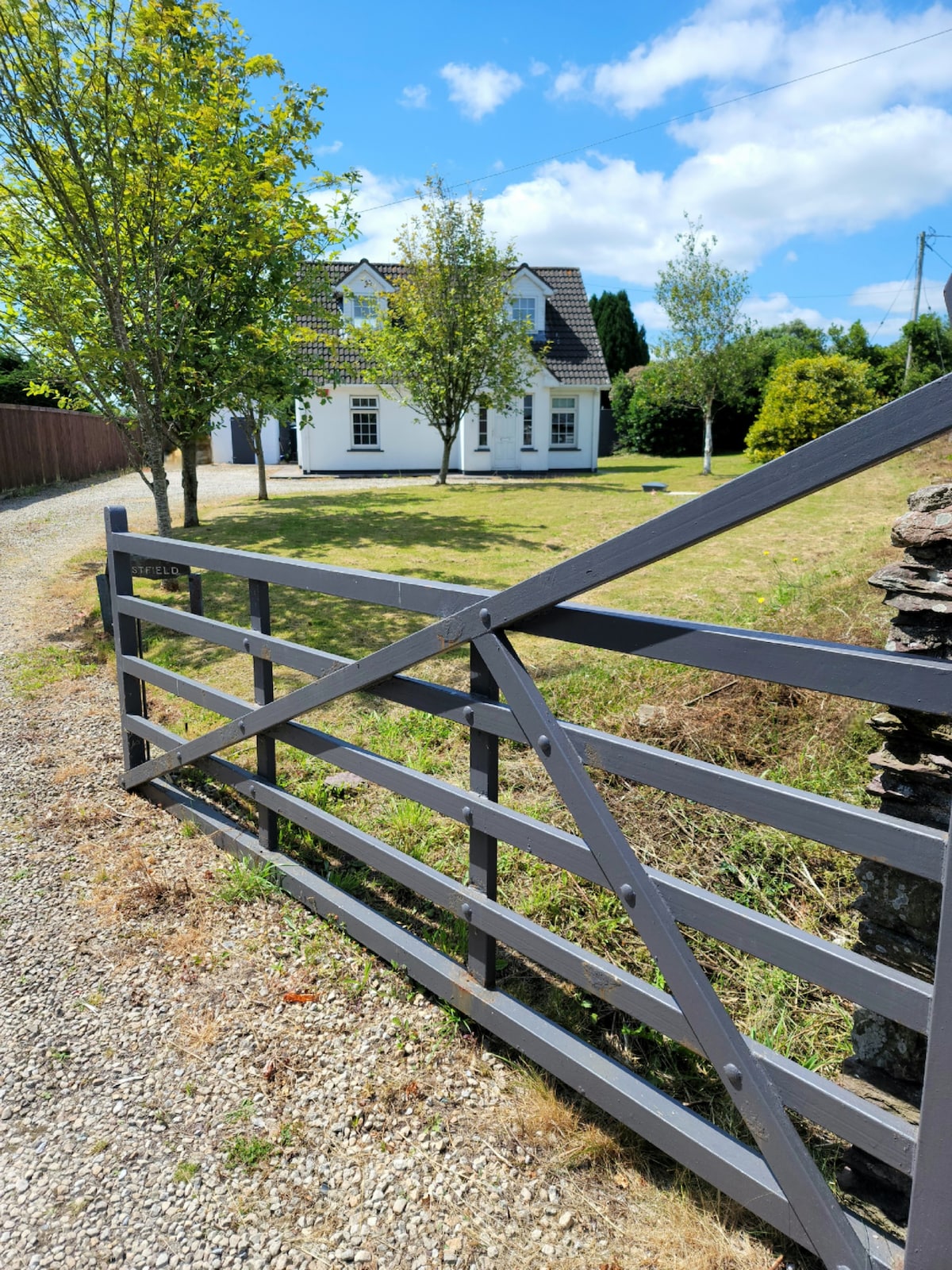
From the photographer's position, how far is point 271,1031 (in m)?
2.74

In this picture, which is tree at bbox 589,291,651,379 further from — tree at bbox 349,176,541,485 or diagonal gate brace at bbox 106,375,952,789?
diagonal gate brace at bbox 106,375,952,789

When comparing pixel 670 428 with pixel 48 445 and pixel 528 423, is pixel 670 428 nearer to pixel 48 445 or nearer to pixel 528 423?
pixel 528 423

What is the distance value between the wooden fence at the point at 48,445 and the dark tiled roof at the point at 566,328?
292 inches

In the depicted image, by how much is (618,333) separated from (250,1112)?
4758cm

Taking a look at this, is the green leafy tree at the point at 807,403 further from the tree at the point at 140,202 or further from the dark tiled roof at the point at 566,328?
the tree at the point at 140,202

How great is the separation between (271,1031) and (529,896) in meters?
1.10

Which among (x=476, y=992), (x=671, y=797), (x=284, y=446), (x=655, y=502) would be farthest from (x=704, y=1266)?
(x=284, y=446)

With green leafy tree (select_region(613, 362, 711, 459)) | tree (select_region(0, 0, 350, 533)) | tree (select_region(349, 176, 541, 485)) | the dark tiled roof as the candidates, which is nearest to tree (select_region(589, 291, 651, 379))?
green leafy tree (select_region(613, 362, 711, 459))

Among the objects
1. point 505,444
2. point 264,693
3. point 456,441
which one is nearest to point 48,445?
point 456,441

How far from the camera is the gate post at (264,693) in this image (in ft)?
10.8

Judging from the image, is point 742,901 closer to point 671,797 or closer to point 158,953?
point 671,797

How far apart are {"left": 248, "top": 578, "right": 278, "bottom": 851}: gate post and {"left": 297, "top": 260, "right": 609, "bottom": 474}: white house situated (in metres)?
23.8

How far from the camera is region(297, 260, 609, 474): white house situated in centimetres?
2661

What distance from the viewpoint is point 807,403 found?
21359 mm
